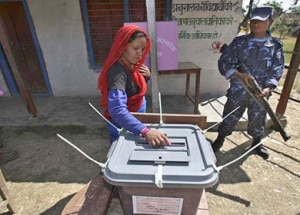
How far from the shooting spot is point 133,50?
1.40 meters

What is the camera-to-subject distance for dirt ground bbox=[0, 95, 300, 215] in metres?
2.29

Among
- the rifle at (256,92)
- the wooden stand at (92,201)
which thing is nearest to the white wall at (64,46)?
the rifle at (256,92)

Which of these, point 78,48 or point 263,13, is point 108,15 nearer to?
point 78,48

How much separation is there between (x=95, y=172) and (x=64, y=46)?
2700mm

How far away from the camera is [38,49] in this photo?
4.28 meters

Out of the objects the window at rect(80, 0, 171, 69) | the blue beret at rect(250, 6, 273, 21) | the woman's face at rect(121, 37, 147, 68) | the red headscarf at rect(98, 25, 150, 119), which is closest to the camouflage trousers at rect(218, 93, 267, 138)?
the blue beret at rect(250, 6, 273, 21)

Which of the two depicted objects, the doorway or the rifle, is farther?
the doorway

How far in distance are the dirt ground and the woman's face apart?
69.0 inches

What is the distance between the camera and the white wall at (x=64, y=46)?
3.97 meters

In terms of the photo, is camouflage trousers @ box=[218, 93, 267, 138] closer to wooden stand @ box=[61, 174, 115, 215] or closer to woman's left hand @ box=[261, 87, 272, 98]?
woman's left hand @ box=[261, 87, 272, 98]

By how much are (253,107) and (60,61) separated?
11.9 feet

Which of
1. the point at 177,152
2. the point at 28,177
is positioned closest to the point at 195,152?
the point at 177,152

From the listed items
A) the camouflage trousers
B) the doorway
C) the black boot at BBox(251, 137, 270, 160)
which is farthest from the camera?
the doorway

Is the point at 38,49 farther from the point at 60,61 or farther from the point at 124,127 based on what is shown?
the point at 124,127
